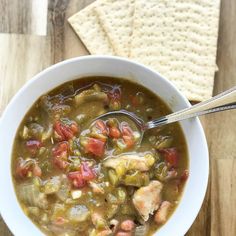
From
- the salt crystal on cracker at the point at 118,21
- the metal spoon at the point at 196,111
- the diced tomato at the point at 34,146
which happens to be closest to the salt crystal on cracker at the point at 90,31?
the salt crystal on cracker at the point at 118,21

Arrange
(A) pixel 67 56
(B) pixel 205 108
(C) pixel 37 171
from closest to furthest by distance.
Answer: (B) pixel 205 108 < (C) pixel 37 171 < (A) pixel 67 56

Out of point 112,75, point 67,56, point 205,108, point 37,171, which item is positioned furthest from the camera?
point 67,56

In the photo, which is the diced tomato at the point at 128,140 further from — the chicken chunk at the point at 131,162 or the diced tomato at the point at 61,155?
the diced tomato at the point at 61,155

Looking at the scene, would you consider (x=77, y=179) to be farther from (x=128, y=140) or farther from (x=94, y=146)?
(x=128, y=140)

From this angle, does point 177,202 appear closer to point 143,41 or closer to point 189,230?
point 189,230

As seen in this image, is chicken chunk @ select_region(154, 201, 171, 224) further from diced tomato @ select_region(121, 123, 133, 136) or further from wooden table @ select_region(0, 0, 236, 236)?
diced tomato @ select_region(121, 123, 133, 136)

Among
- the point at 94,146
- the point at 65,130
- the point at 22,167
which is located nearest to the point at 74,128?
the point at 65,130

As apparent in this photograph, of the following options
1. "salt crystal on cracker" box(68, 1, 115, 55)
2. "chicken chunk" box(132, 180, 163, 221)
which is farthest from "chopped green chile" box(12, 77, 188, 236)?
"salt crystal on cracker" box(68, 1, 115, 55)
